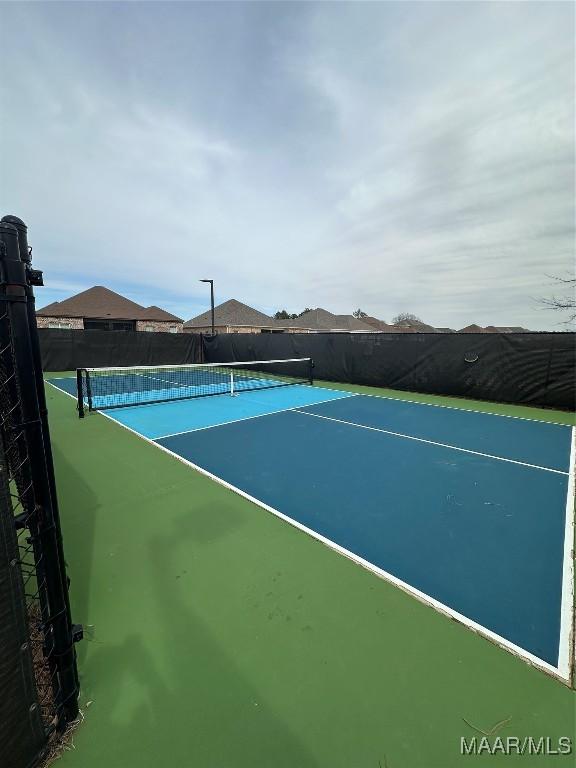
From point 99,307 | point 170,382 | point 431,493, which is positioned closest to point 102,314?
point 99,307

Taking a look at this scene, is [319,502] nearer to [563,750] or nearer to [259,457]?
[259,457]

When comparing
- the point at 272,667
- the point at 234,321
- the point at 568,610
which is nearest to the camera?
the point at 272,667

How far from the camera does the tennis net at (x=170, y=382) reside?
9.15 meters

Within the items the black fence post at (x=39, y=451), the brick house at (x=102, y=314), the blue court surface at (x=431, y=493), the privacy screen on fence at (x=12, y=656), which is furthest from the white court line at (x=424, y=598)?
the brick house at (x=102, y=314)

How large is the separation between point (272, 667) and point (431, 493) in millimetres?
2794

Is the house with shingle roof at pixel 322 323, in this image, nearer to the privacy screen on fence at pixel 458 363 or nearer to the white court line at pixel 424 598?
the privacy screen on fence at pixel 458 363

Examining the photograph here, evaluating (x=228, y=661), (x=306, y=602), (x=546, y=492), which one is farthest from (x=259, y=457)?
(x=546, y=492)

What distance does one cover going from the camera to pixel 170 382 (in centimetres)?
1359

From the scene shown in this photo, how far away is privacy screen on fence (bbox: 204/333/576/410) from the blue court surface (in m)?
2.22

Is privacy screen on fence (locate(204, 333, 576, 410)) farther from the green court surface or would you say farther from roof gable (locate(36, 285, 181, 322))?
roof gable (locate(36, 285, 181, 322))

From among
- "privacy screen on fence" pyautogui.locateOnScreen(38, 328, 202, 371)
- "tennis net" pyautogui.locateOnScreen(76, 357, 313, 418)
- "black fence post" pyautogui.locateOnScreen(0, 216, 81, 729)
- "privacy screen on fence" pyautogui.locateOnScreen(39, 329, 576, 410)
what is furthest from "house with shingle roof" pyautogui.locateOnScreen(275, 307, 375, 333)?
"black fence post" pyautogui.locateOnScreen(0, 216, 81, 729)

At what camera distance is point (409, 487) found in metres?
4.21

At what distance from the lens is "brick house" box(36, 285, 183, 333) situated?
28438 millimetres

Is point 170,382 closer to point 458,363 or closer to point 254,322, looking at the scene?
point 458,363
